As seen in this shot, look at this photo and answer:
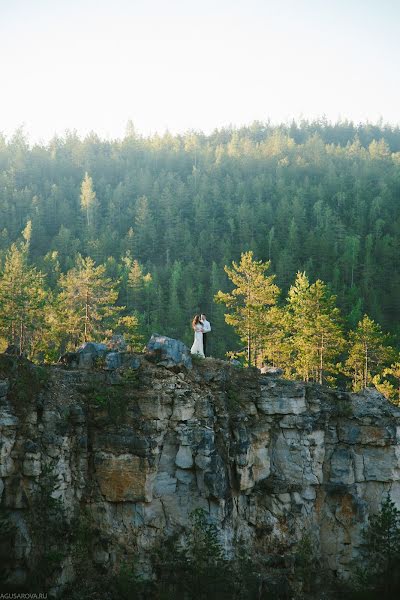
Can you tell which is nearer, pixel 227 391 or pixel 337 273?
pixel 227 391

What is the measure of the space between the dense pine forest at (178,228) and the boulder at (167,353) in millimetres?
9199

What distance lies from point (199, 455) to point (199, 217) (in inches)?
2686

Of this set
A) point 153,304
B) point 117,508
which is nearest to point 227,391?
point 117,508

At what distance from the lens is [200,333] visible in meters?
21.4

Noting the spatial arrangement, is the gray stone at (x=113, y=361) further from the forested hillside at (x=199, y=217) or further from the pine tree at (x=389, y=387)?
the forested hillside at (x=199, y=217)

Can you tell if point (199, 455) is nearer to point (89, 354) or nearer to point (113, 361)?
point (113, 361)

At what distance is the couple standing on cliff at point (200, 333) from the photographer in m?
20.8

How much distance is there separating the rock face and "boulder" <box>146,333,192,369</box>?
192 millimetres

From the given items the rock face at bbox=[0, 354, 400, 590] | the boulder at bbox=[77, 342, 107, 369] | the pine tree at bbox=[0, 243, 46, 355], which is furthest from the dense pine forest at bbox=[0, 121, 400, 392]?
the rock face at bbox=[0, 354, 400, 590]

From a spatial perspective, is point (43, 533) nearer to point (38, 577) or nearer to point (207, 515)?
point (38, 577)

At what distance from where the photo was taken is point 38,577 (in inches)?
620

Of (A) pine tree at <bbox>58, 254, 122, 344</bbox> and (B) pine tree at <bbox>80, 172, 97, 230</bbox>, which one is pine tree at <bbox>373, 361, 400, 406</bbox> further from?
(B) pine tree at <bbox>80, 172, 97, 230</bbox>

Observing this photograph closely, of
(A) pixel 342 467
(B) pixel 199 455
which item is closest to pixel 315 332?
(A) pixel 342 467

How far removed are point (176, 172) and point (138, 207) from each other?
26.1 m
